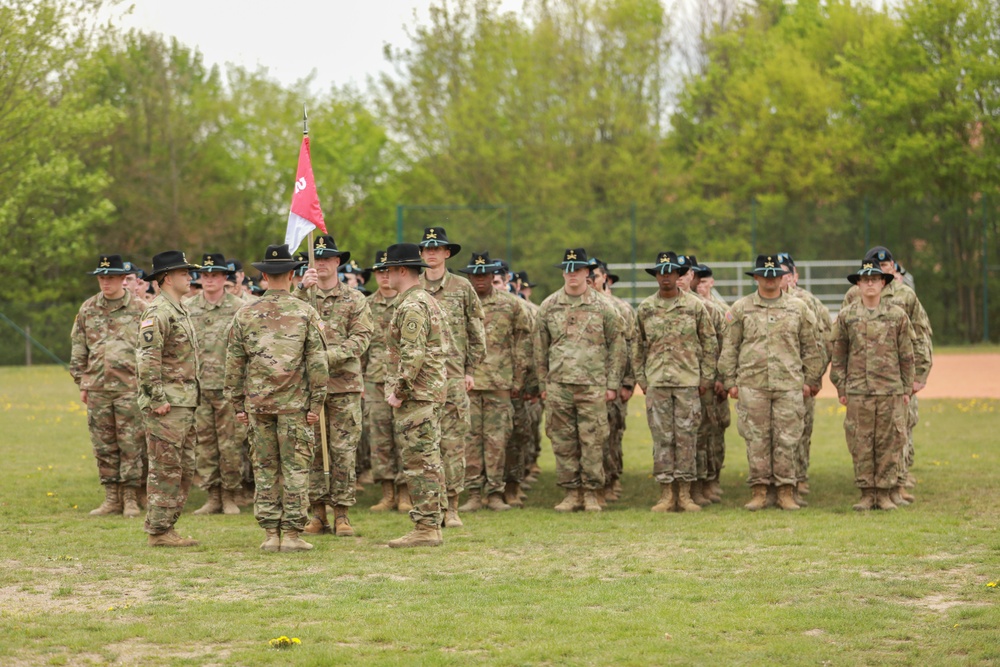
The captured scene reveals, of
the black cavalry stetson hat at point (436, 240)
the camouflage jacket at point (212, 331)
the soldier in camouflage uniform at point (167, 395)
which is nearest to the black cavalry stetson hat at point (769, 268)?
the black cavalry stetson hat at point (436, 240)

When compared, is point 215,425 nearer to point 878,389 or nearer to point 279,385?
point 279,385

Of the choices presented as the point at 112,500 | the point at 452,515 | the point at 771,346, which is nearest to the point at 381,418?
the point at 452,515

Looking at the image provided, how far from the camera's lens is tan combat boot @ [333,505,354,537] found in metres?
10.6

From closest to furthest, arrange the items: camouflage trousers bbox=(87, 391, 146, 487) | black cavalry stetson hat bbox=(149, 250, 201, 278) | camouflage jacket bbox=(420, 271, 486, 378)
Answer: black cavalry stetson hat bbox=(149, 250, 201, 278) < camouflage jacket bbox=(420, 271, 486, 378) < camouflage trousers bbox=(87, 391, 146, 487)

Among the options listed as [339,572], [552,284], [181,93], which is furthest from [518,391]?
[181,93]

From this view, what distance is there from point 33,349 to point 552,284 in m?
14.9

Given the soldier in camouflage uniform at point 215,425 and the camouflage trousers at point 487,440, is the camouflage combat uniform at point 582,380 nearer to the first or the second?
the camouflage trousers at point 487,440

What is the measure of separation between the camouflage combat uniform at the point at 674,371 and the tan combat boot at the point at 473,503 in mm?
1750

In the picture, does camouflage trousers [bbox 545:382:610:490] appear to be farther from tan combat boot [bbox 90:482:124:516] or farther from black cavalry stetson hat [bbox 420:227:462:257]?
tan combat boot [bbox 90:482:124:516]

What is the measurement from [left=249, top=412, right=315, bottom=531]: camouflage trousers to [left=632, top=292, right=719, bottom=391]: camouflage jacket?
3.83 m

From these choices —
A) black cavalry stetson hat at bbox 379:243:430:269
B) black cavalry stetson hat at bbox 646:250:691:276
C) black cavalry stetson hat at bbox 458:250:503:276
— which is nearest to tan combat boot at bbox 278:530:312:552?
black cavalry stetson hat at bbox 379:243:430:269

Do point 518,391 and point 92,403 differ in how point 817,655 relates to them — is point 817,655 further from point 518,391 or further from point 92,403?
point 92,403

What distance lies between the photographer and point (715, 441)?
12.8m

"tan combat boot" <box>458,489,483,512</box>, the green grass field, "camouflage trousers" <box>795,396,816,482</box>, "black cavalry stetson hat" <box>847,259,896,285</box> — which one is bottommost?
"tan combat boot" <box>458,489,483,512</box>
